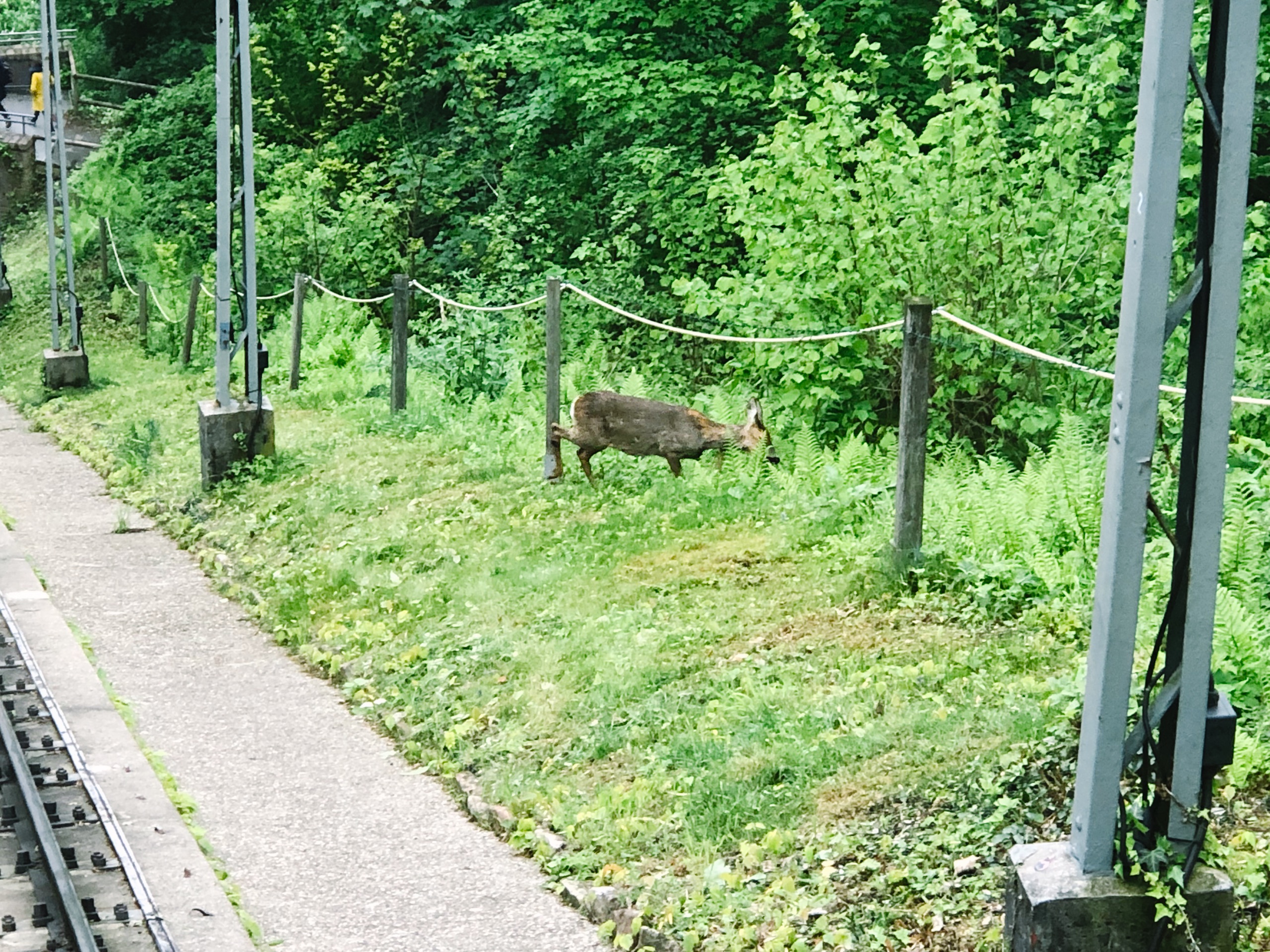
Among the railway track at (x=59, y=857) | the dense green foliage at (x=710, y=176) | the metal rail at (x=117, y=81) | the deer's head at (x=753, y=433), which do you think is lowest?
the railway track at (x=59, y=857)

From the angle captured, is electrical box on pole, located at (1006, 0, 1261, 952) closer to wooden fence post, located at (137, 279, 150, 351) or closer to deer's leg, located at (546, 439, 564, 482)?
deer's leg, located at (546, 439, 564, 482)

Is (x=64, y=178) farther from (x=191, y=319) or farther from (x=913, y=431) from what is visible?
(x=913, y=431)

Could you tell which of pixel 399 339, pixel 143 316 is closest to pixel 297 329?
pixel 399 339

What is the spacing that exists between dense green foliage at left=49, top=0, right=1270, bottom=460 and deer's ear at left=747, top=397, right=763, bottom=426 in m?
0.81

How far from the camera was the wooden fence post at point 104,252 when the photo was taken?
26219 millimetres

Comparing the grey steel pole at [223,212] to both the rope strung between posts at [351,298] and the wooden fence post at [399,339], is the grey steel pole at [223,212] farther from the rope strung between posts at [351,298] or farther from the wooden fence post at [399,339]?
the rope strung between posts at [351,298]

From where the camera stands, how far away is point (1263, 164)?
52.6ft

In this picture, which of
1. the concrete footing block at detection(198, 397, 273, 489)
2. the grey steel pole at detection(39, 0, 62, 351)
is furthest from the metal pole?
the grey steel pole at detection(39, 0, 62, 351)

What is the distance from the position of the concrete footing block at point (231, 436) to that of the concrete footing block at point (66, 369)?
7.19 meters

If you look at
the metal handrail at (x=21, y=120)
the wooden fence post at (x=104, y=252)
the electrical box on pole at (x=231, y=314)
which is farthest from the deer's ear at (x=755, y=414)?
the metal handrail at (x=21, y=120)

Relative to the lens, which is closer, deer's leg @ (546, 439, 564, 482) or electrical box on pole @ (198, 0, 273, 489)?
deer's leg @ (546, 439, 564, 482)

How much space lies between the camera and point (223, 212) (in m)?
13.0

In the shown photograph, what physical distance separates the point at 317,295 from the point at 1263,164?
480 inches

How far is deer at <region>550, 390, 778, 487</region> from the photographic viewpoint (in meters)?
10.4
